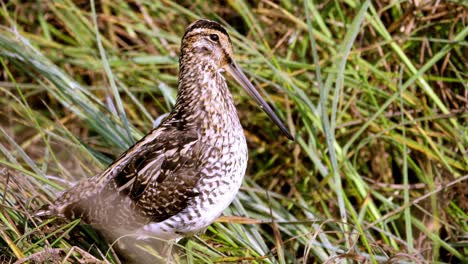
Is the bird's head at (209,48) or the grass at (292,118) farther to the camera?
the grass at (292,118)

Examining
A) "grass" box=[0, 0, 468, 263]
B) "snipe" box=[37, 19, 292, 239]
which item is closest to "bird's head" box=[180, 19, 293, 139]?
"snipe" box=[37, 19, 292, 239]

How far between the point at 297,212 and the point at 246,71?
804mm

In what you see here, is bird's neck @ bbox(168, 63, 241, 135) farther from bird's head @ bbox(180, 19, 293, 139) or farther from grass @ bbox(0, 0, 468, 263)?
grass @ bbox(0, 0, 468, 263)

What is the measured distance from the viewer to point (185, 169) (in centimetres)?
355

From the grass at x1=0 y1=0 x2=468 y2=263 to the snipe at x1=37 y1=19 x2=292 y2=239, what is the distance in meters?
0.17

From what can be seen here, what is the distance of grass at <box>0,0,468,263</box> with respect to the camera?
381 cm

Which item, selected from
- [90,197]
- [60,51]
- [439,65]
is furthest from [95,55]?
[439,65]

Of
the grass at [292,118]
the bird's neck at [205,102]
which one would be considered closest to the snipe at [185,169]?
the bird's neck at [205,102]

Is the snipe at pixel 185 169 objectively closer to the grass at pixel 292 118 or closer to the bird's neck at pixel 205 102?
the bird's neck at pixel 205 102

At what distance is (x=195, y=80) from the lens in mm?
3721

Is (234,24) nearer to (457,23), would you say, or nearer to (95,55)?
(95,55)

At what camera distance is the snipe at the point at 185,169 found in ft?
11.5

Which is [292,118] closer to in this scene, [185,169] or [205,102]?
[205,102]

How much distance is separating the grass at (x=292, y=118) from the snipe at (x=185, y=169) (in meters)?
0.17
